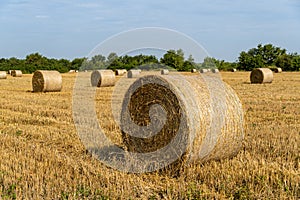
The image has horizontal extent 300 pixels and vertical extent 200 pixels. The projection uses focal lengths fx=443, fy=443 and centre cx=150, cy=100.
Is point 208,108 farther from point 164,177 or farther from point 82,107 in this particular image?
point 82,107

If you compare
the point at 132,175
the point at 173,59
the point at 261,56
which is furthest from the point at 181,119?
the point at 261,56

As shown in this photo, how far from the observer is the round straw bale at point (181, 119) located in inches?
243

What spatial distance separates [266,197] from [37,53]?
2632 inches

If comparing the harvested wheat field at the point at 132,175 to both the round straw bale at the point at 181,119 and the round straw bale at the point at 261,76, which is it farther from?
the round straw bale at the point at 261,76

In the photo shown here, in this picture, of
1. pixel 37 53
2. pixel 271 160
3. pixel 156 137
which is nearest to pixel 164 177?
pixel 156 137

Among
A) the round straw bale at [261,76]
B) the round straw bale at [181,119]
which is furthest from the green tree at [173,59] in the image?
the round straw bale at [261,76]

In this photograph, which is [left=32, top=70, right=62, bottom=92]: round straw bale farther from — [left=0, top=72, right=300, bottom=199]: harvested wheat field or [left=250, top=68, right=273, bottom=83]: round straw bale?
[left=250, top=68, right=273, bottom=83]: round straw bale

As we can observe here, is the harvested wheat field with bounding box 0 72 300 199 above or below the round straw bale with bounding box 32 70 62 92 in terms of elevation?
below

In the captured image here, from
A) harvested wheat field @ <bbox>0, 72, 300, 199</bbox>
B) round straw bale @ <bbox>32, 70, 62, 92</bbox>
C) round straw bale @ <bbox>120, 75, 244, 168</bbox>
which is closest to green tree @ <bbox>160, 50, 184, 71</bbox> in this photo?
Result: round straw bale @ <bbox>120, 75, 244, 168</bbox>

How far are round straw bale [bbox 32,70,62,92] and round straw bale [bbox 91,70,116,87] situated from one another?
3089mm

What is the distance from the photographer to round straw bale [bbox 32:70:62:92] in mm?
19080

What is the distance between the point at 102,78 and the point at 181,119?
16.4m

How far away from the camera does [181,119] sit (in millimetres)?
6230

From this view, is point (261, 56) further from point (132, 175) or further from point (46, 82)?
point (132, 175)
